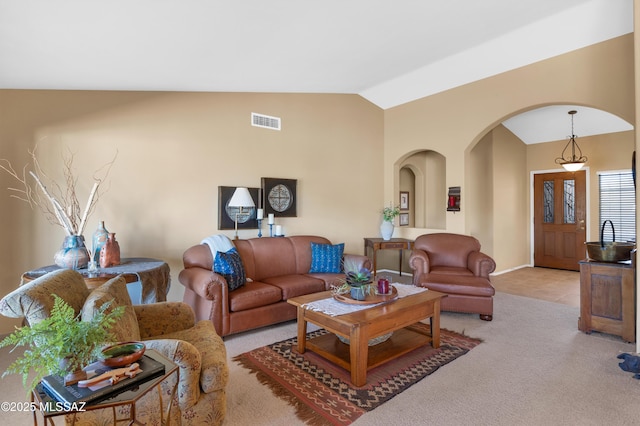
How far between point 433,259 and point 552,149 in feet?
14.2

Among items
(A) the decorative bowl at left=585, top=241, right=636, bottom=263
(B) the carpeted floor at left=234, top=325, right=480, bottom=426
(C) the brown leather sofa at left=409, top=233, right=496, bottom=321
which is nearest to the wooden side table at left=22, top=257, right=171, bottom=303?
(B) the carpeted floor at left=234, top=325, right=480, bottom=426

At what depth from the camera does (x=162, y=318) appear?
236 cm

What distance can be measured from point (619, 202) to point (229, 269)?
6.99 m

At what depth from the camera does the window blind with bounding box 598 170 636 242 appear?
19.5 ft

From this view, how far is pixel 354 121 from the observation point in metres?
5.75

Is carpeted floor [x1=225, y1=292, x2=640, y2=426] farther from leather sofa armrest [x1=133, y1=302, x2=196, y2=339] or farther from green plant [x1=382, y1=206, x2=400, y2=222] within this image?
green plant [x1=382, y1=206, x2=400, y2=222]

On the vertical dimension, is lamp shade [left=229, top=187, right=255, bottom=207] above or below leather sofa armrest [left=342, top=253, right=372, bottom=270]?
above

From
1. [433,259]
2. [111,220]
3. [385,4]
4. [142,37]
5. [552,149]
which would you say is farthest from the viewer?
[552,149]

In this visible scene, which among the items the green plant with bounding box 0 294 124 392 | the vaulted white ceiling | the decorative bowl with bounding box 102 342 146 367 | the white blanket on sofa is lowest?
the decorative bowl with bounding box 102 342 146 367

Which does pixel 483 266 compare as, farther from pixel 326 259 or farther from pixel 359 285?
pixel 359 285

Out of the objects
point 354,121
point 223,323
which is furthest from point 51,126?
point 354,121

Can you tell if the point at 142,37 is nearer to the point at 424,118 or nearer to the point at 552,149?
the point at 424,118

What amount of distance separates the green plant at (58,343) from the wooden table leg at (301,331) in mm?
1764

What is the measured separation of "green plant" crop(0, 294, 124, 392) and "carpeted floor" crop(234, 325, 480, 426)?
136 centimetres
